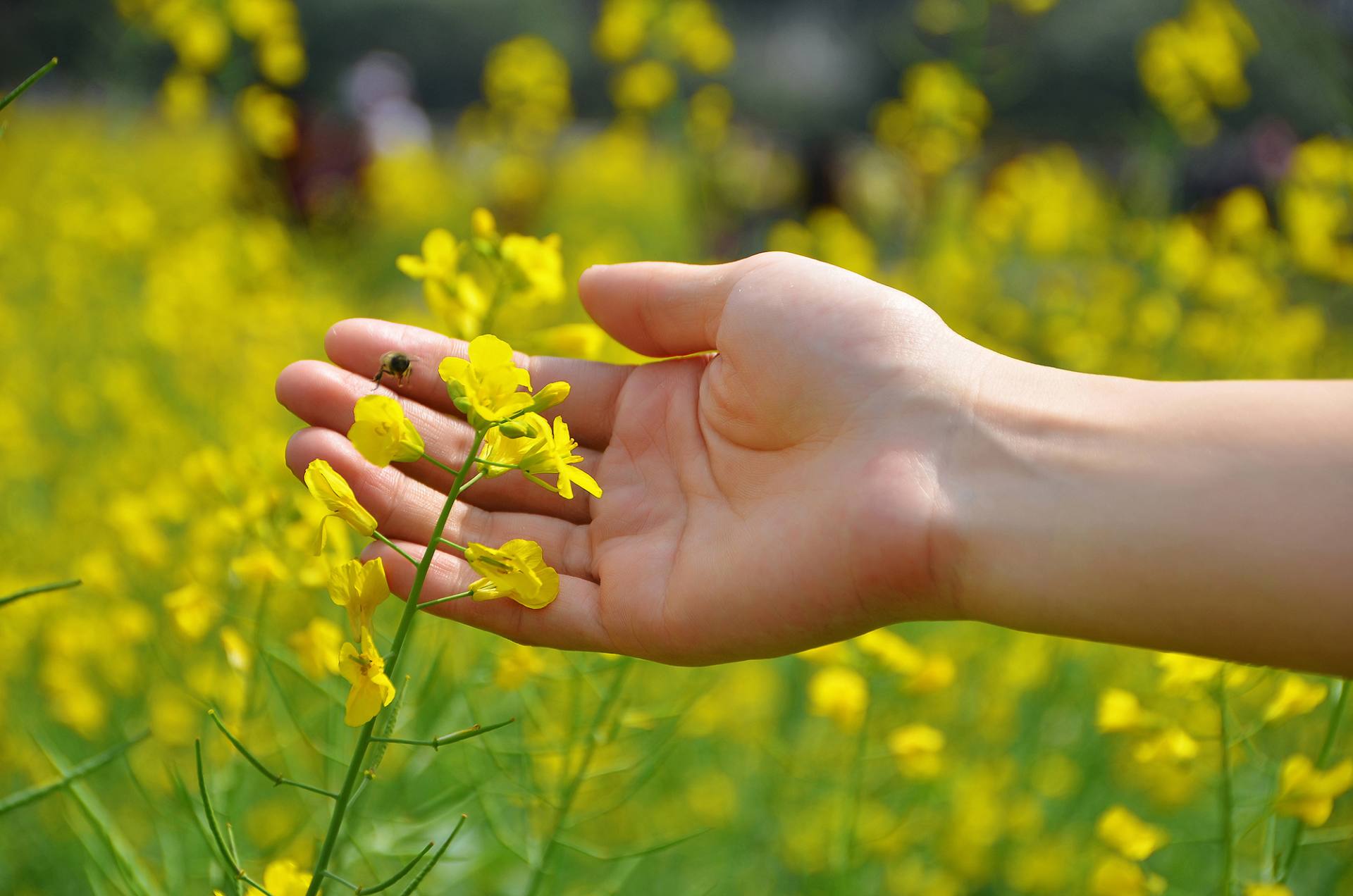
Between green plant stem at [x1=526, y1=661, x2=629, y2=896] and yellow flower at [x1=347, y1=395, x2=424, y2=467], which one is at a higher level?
yellow flower at [x1=347, y1=395, x2=424, y2=467]

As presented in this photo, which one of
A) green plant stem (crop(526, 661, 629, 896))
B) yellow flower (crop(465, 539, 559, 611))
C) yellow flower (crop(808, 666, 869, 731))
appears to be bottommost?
yellow flower (crop(808, 666, 869, 731))

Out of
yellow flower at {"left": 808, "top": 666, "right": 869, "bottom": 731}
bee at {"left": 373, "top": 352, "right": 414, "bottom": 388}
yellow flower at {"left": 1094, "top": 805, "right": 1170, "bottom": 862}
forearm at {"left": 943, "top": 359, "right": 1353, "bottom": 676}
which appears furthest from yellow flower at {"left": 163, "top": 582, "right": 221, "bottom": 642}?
yellow flower at {"left": 1094, "top": 805, "right": 1170, "bottom": 862}

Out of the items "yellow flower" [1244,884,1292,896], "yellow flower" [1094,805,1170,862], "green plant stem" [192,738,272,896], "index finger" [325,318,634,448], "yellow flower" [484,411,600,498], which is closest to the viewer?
"green plant stem" [192,738,272,896]

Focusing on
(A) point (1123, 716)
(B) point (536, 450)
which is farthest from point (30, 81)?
(A) point (1123, 716)

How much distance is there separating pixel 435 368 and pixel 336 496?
1.22ft

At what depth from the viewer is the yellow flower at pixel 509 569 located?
3.17ft

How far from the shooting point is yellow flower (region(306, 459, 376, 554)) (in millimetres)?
958

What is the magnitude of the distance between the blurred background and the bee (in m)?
0.11

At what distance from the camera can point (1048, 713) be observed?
2.26 meters

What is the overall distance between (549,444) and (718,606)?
312 mm

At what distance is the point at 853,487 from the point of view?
113 centimetres

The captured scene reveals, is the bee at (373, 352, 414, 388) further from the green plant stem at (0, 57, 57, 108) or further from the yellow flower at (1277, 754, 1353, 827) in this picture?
the yellow flower at (1277, 754, 1353, 827)

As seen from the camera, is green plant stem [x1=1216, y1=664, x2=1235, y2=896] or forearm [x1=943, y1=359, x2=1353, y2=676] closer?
forearm [x1=943, y1=359, x2=1353, y2=676]

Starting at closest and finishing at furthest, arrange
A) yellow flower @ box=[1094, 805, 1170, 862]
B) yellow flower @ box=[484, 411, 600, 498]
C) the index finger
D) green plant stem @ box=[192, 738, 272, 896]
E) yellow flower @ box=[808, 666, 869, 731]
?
green plant stem @ box=[192, 738, 272, 896] → yellow flower @ box=[484, 411, 600, 498] → yellow flower @ box=[1094, 805, 1170, 862] → the index finger → yellow flower @ box=[808, 666, 869, 731]
